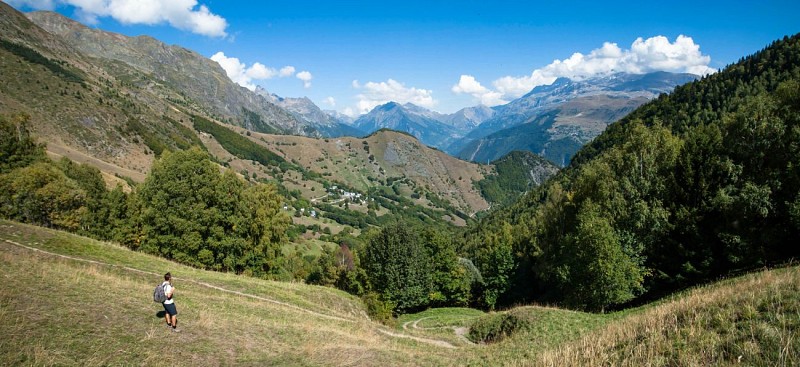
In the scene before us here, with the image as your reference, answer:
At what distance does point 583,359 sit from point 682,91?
21138 cm

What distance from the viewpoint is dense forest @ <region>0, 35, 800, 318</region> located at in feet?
115

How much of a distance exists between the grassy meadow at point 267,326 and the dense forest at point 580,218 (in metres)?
13.5

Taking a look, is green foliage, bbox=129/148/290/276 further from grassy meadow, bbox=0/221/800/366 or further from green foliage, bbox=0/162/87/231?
green foliage, bbox=0/162/87/231

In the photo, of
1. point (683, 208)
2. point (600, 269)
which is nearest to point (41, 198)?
point (600, 269)

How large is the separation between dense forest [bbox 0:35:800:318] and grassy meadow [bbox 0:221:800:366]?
13.5 meters

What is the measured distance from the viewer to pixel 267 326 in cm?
2225

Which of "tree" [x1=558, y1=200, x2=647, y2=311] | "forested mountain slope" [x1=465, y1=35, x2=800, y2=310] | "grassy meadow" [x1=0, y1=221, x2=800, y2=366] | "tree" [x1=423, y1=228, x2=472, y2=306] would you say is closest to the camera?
"grassy meadow" [x1=0, y1=221, x2=800, y2=366]

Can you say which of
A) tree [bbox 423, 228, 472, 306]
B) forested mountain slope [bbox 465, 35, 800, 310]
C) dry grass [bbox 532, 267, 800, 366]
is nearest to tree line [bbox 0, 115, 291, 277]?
tree [bbox 423, 228, 472, 306]

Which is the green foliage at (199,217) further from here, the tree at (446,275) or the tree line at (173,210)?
the tree at (446,275)

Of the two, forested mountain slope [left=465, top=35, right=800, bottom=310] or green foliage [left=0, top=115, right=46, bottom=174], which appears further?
green foliage [left=0, top=115, right=46, bottom=174]

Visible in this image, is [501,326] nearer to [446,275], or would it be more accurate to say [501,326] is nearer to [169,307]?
[169,307]

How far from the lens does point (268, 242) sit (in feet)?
171

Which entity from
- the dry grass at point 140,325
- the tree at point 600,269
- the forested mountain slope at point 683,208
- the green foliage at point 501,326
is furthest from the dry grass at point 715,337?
the tree at point 600,269

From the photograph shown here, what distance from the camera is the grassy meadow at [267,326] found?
1031 cm
